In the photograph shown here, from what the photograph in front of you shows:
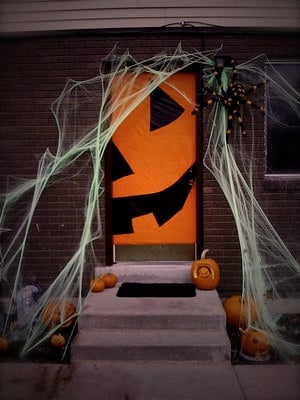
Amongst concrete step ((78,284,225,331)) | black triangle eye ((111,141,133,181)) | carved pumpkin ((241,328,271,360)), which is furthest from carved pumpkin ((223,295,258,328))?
black triangle eye ((111,141,133,181))

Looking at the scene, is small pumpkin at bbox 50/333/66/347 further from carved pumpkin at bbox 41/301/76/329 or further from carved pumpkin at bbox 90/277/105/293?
carved pumpkin at bbox 90/277/105/293

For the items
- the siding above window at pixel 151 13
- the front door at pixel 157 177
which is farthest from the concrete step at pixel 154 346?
the siding above window at pixel 151 13

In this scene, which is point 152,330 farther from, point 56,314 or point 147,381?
point 56,314

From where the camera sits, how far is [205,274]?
16.9ft

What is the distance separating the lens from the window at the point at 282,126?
5574mm

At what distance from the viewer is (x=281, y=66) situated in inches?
219

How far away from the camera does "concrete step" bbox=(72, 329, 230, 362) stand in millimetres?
4328

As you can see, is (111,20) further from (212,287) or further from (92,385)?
(92,385)

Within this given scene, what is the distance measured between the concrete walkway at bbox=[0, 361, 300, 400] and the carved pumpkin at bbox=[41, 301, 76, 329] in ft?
2.09

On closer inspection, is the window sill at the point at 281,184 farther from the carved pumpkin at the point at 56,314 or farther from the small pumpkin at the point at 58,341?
the small pumpkin at the point at 58,341

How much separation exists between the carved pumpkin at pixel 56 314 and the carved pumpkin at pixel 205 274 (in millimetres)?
1557

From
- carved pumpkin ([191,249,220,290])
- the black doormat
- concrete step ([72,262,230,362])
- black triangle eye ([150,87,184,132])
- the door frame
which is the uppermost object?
black triangle eye ([150,87,184,132])

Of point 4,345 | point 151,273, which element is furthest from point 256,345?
point 4,345

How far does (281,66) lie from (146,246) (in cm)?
298
